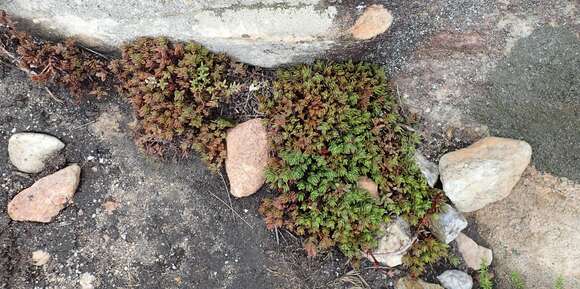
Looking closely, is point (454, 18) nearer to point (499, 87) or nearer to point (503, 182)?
point (499, 87)

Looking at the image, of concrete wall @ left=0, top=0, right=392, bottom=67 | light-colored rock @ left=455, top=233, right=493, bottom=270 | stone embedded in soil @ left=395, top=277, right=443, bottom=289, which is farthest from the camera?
light-colored rock @ left=455, top=233, right=493, bottom=270

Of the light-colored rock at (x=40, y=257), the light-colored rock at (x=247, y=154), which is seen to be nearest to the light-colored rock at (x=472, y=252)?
the light-colored rock at (x=247, y=154)

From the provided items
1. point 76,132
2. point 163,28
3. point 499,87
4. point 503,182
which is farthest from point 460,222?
point 76,132

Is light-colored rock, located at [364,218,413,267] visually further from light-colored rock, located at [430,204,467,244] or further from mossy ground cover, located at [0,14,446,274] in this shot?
light-colored rock, located at [430,204,467,244]

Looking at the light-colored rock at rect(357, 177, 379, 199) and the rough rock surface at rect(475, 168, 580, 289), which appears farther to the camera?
the light-colored rock at rect(357, 177, 379, 199)

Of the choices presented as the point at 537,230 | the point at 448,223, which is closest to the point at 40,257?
the point at 448,223

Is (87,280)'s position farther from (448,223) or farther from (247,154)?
(448,223)

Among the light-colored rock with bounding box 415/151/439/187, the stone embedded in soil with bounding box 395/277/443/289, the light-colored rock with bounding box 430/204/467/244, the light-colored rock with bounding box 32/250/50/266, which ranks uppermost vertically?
the light-colored rock with bounding box 415/151/439/187

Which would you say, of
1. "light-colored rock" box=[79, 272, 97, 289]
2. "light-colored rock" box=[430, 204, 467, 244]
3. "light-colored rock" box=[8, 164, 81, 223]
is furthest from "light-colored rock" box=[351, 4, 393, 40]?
"light-colored rock" box=[79, 272, 97, 289]
